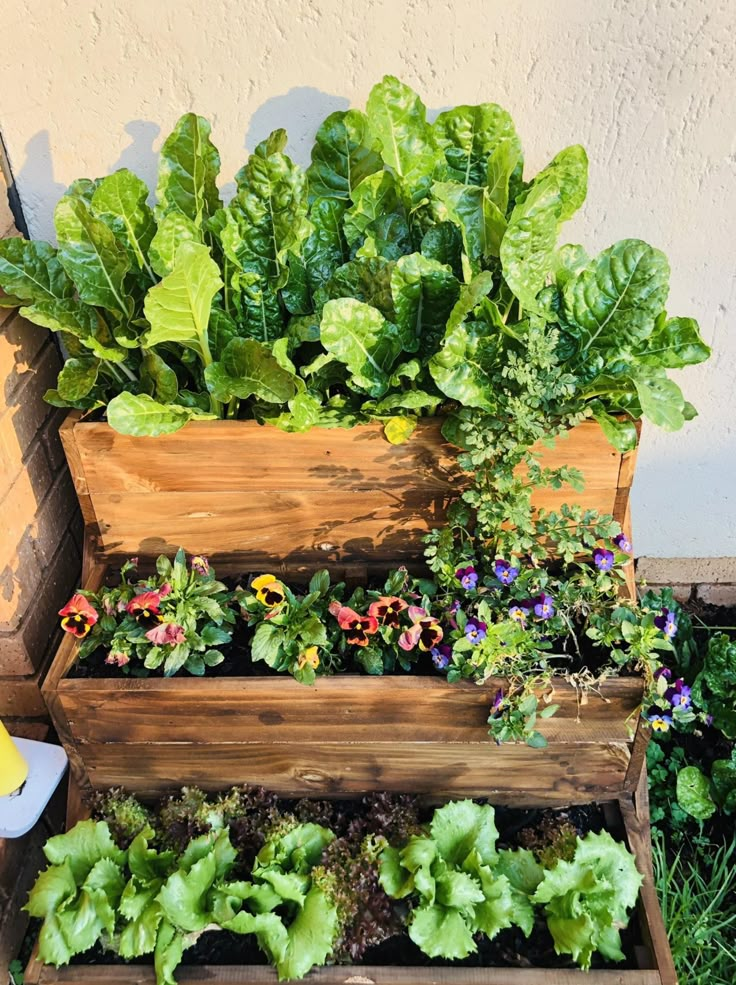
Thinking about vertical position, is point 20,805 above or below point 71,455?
below

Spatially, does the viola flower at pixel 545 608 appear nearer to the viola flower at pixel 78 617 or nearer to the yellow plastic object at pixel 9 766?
the viola flower at pixel 78 617

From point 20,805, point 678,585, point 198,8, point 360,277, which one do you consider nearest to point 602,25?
point 360,277

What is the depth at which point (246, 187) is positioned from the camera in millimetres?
1618

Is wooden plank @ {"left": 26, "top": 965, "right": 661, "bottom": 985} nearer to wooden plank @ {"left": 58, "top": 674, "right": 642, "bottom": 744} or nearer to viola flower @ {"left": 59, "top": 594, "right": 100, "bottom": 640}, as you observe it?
wooden plank @ {"left": 58, "top": 674, "right": 642, "bottom": 744}

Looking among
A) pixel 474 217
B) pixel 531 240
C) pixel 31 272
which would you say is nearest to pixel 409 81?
pixel 474 217

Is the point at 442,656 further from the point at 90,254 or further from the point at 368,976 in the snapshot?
the point at 90,254

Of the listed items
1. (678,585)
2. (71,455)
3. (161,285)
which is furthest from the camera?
(678,585)

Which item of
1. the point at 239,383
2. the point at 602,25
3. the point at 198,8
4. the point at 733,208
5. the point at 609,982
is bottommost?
the point at 609,982

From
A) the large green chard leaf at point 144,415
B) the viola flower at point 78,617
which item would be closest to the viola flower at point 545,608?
the large green chard leaf at point 144,415

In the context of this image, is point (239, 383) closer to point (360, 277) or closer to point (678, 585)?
point (360, 277)

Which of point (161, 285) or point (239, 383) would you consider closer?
point (161, 285)

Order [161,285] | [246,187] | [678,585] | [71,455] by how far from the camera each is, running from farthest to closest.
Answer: [678,585] → [71,455] → [246,187] → [161,285]

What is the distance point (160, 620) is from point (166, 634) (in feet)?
0.13

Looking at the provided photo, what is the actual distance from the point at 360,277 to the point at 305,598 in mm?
664
